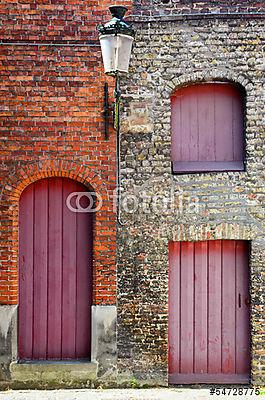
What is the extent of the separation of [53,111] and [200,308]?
11.3 ft

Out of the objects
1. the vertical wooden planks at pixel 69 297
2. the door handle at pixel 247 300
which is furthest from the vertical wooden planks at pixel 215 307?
the vertical wooden planks at pixel 69 297

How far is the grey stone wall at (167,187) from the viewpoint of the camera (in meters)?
8.54

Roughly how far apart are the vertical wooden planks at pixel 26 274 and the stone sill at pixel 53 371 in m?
0.27

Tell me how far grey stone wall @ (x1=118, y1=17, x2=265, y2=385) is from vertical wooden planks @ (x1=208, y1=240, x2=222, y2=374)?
30cm

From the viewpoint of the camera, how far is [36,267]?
8734mm

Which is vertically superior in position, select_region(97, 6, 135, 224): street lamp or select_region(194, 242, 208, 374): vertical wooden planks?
select_region(97, 6, 135, 224): street lamp

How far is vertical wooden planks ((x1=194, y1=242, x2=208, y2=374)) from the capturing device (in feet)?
28.5

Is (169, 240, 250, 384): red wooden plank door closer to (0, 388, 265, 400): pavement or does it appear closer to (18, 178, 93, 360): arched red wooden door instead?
(0, 388, 265, 400): pavement

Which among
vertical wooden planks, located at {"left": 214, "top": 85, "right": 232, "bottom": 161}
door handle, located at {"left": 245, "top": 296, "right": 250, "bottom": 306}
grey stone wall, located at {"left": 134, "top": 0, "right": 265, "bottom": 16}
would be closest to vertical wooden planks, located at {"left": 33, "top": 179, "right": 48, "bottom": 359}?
vertical wooden planks, located at {"left": 214, "top": 85, "right": 232, "bottom": 161}

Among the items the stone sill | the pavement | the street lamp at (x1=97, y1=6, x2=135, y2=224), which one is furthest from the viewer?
the stone sill

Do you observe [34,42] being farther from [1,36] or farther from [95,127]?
[95,127]

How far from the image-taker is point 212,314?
8703 mm

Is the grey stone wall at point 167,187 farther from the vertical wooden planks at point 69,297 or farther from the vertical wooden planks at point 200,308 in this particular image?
the vertical wooden planks at point 69,297

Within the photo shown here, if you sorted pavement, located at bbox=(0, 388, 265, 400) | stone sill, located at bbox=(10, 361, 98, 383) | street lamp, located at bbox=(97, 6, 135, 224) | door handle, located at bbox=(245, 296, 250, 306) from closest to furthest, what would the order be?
street lamp, located at bbox=(97, 6, 135, 224) < pavement, located at bbox=(0, 388, 265, 400) < stone sill, located at bbox=(10, 361, 98, 383) < door handle, located at bbox=(245, 296, 250, 306)
